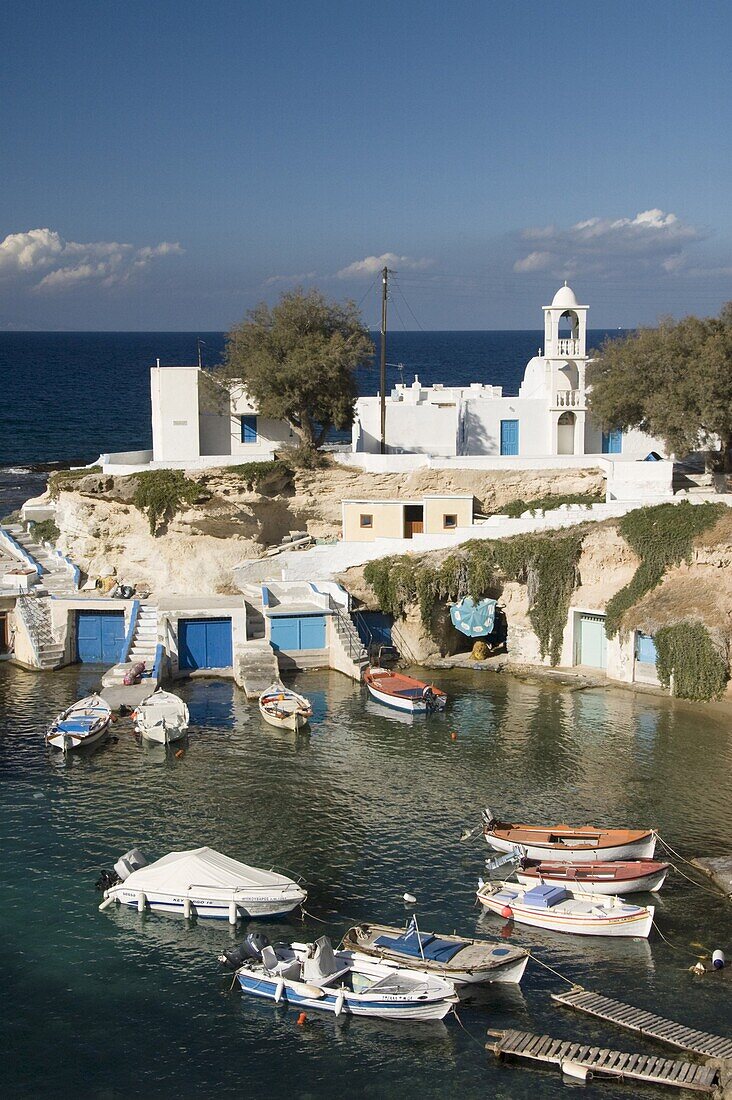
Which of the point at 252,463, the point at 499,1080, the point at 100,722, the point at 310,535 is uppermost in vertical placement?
the point at 252,463

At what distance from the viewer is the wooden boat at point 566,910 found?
26.1m

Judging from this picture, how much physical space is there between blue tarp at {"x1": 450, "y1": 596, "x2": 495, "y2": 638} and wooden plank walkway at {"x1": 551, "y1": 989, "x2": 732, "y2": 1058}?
23.3 meters

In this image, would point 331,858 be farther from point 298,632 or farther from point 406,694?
point 298,632

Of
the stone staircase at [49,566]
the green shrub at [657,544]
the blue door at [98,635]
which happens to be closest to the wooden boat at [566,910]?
the green shrub at [657,544]

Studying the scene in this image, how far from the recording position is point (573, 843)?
29.1 metres

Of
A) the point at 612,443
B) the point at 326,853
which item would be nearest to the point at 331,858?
the point at 326,853

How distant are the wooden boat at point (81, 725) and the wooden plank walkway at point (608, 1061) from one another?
63.0 feet

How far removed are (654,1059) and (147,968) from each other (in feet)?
35.5

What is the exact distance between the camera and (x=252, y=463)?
52.2m

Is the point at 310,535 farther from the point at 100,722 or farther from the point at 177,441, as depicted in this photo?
the point at 100,722

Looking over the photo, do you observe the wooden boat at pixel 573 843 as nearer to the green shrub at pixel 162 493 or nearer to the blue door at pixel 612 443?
the green shrub at pixel 162 493

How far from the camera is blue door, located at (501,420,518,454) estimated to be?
5597cm

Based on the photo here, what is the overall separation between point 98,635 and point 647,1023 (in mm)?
→ 30947

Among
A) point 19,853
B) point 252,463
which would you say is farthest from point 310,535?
point 19,853
